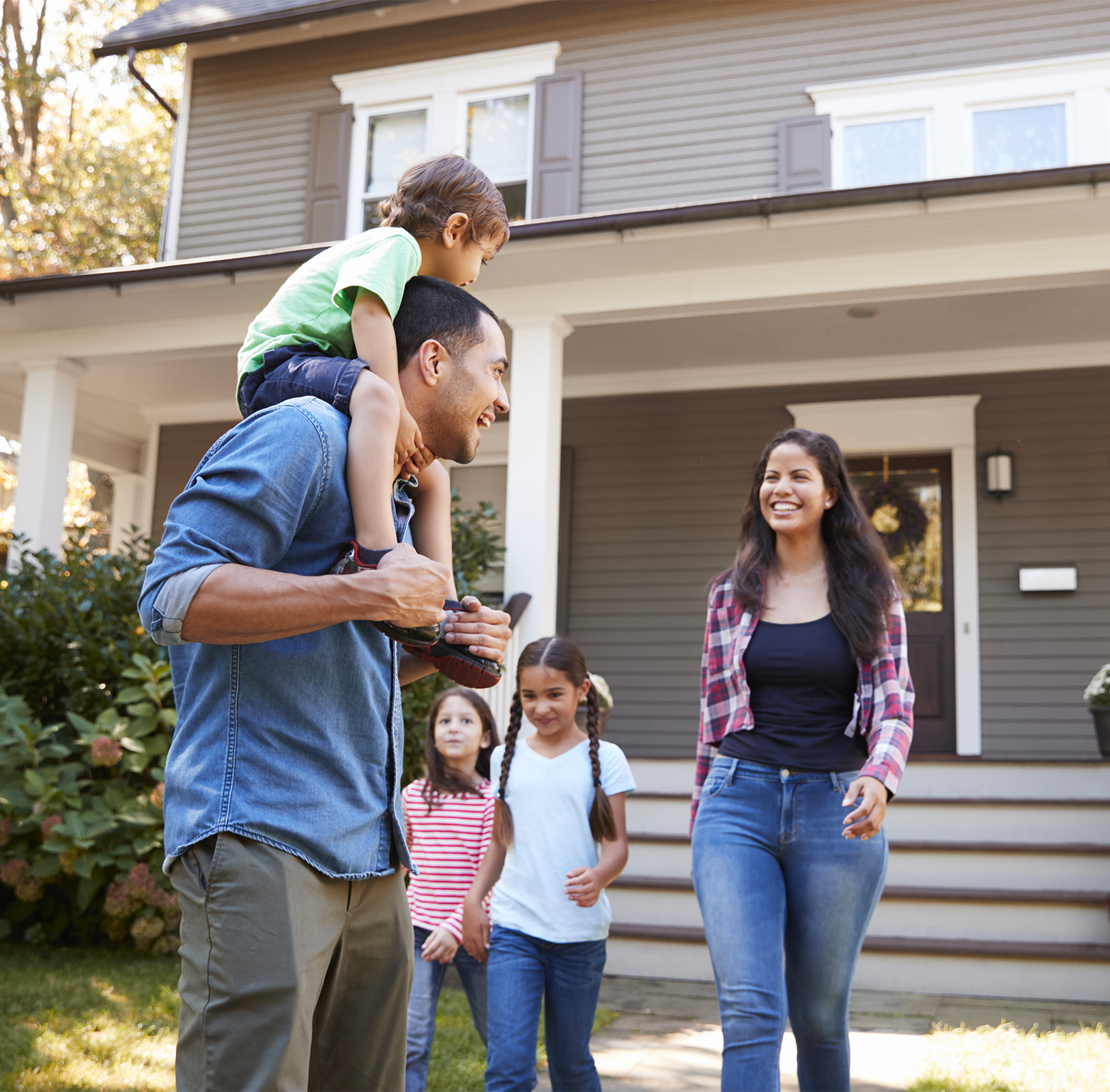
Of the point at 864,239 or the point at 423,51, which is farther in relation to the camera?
the point at 423,51

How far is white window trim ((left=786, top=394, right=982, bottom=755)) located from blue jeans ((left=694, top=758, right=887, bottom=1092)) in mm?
5660

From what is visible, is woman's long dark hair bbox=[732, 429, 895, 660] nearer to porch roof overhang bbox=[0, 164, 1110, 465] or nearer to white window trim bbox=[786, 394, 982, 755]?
porch roof overhang bbox=[0, 164, 1110, 465]

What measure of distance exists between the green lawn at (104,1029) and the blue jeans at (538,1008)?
0.83 metres

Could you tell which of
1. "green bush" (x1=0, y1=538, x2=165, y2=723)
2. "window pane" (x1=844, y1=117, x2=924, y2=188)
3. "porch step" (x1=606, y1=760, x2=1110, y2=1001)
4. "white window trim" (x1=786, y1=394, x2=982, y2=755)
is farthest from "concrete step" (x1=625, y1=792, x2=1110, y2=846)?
"window pane" (x1=844, y1=117, x2=924, y2=188)

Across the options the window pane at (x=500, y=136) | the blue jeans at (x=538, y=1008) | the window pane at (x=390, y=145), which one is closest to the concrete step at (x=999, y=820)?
the blue jeans at (x=538, y=1008)

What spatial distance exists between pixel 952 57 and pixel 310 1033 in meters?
8.92

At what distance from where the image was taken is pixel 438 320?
1.68 metres

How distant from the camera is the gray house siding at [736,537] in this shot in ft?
25.9

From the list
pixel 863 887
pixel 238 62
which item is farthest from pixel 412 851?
pixel 238 62

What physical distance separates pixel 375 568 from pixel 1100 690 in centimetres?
628

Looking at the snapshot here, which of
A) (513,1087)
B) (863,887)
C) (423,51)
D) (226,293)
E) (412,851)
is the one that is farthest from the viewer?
(423,51)

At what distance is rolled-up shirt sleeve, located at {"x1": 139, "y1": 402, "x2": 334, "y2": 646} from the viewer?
4.21ft

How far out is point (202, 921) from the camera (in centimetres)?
131

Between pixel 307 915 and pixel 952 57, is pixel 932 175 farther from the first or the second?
pixel 307 915
